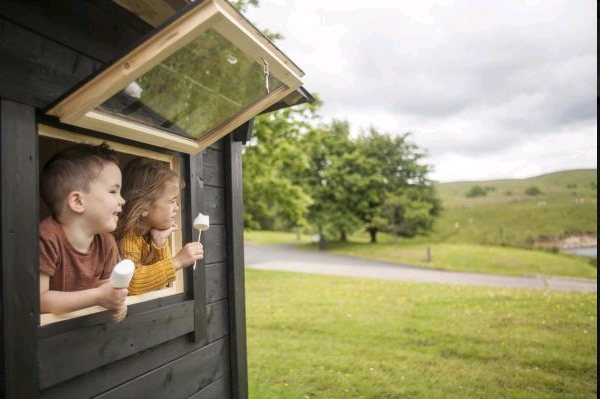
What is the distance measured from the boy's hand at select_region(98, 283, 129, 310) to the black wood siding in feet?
0.64

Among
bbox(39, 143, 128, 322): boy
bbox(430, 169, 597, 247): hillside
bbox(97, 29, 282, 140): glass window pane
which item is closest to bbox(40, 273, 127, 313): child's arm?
bbox(39, 143, 128, 322): boy

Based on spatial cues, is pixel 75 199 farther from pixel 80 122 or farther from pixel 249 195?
pixel 249 195

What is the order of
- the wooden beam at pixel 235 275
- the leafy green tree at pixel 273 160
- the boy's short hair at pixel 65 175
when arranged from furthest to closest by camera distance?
the leafy green tree at pixel 273 160
the wooden beam at pixel 235 275
the boy's short hair at pixel 65 175

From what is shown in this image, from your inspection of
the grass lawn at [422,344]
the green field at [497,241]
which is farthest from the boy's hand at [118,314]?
the green field at [497,241]

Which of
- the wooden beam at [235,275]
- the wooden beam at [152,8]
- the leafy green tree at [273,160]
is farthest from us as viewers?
the leafy green tree at [273,160]

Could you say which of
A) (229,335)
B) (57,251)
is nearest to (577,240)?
(229,335)

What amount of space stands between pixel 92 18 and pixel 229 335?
92.1 inches

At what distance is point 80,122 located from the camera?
6.25 ft

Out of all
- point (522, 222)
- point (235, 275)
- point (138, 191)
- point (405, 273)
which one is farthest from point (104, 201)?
point (522, 222)

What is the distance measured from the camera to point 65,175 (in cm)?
198

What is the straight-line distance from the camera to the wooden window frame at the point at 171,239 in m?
1.94

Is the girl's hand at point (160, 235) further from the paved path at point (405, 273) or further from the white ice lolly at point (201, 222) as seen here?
the paved path at point (405, 273)

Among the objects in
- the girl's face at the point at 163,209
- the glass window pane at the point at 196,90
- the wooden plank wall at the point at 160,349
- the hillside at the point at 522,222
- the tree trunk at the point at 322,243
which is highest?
the glass window pane at the point at 196,90

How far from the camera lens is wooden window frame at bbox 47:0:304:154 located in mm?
1666
